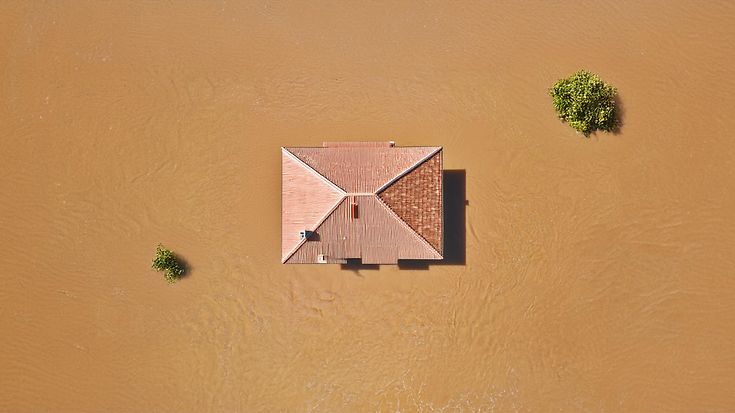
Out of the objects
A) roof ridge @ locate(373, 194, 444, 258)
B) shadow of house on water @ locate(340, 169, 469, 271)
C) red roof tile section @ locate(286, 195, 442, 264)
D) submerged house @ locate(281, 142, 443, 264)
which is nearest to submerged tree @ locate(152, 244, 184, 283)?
submerged house @ locate(281, 142, 443, 264)

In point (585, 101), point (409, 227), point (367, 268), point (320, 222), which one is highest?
point (585, 101)

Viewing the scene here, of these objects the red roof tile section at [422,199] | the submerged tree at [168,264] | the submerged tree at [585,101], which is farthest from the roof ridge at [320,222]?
the submerged tree at [585,101]

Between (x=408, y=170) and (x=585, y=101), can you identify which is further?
(x=585, y=101)

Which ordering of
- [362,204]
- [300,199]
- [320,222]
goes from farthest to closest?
[300,199] → [320,222] → [362,204]

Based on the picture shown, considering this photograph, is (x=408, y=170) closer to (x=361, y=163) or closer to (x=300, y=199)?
(x=361, y=163)

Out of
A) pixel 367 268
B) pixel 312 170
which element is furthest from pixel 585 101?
pixel 312 170

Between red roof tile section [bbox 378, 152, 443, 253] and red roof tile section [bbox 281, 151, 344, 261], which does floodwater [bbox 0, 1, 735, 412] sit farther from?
red roof tile section [bbox 378, 152, 443, 253]

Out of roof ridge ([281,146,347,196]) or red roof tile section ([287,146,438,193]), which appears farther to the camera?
red roof tile section ([287,146,438,193])

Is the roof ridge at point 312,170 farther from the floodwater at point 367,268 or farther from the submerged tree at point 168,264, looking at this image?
the submerged tree at point 168,264
